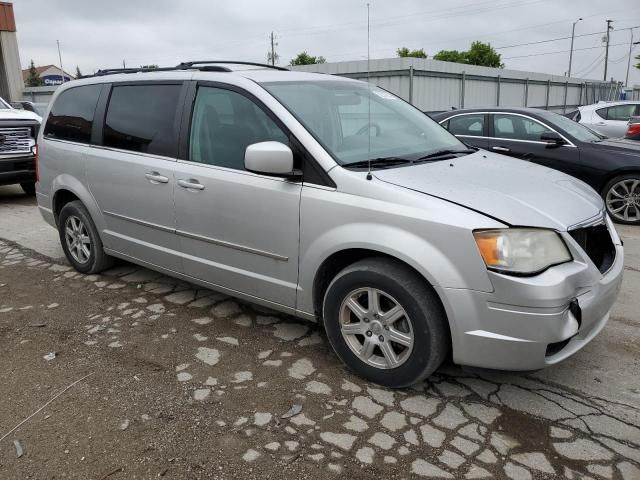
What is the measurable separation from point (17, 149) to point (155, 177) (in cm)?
623

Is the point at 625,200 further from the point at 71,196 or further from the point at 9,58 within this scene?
the point at 9,58

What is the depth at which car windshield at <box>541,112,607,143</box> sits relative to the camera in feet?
24.2

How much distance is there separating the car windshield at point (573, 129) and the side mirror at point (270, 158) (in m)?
5.62

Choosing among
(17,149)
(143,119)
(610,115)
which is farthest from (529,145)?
(17,149)

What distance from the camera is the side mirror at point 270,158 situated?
9.97 feet

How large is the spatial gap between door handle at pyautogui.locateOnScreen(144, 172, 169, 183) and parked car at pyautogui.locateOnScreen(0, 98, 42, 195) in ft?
19.3

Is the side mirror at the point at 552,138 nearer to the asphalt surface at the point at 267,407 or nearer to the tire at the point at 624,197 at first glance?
the tire at the point at 624,197

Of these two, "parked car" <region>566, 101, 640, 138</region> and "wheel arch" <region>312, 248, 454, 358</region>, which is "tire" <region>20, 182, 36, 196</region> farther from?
"parked car" <region>566, 101, 640, 138</region>

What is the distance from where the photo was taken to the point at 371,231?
2.85m

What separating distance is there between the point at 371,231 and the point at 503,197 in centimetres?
70

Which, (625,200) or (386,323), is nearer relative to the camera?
(386,323)

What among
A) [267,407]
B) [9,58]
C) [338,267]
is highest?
[9,58]

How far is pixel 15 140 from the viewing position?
8852mm

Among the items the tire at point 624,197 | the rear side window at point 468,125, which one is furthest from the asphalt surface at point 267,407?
the rear side window at point 468,125
